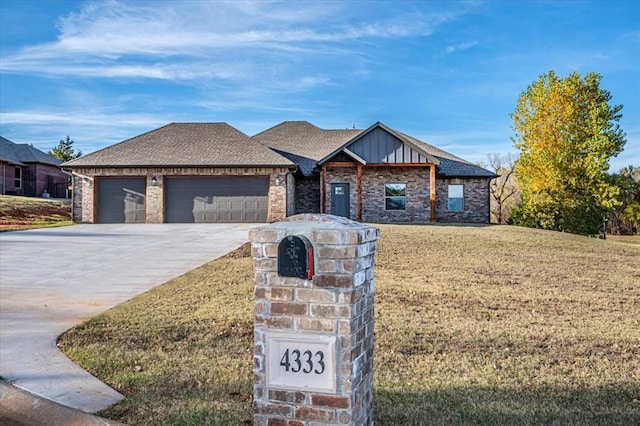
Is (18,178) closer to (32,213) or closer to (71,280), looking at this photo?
(32,213)

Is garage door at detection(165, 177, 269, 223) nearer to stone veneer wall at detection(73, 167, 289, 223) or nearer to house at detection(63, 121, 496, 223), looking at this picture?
house at detection(63, 121, 496, 223)

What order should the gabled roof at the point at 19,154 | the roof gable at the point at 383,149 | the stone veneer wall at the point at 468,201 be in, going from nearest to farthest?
the roof gable at the point at 383,149
the stone veneer wall at the point at 468,201
the gabled roof at the point at 19,154

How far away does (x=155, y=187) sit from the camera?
22469 millimetres

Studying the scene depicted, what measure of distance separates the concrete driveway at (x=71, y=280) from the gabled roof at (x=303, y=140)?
350 inches

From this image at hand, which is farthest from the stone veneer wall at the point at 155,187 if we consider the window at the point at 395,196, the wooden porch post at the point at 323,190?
the window at the point at 395,196

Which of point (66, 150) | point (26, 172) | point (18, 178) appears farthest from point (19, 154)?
point (66, 150)

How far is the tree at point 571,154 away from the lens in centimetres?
2333

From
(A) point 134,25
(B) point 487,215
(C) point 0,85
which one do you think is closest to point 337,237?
(A) point 134,25

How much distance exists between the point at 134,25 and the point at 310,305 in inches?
499

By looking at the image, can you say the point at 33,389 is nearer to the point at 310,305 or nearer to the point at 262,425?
the point at 262,425

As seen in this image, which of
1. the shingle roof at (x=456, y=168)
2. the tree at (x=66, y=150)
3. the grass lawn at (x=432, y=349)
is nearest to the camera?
the grass lawn at (x=432, y=349)

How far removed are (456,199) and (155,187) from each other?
571 inches

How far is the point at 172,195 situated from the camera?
22734 millimetres

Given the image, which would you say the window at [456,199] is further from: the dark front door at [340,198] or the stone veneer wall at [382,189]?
the dark front door at [340,198]
